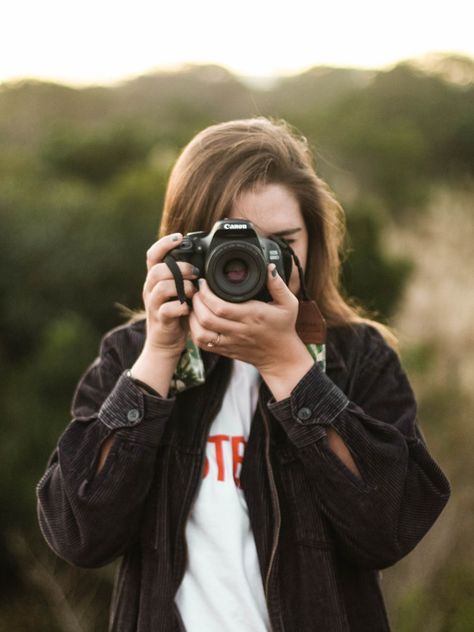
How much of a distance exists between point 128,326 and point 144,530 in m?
0.38

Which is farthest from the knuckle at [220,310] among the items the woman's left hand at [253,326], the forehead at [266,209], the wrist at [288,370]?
the forehead at [266,209]

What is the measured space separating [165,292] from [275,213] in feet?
0.88

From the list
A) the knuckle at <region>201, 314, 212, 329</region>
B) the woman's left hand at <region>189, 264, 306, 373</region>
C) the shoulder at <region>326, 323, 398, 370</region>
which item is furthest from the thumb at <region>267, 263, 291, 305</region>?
the shoulder at <region>326, 323, 398, 370</region>

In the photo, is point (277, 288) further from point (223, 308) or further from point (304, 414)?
point (304, 414)

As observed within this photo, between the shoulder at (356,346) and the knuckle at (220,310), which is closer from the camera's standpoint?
the knuckle at (220,310)

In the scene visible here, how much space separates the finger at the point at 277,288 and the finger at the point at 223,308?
6 cm

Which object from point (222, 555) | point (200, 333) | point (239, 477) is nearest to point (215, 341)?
point (200, 333)

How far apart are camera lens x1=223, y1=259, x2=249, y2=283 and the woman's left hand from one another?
0.04 metres

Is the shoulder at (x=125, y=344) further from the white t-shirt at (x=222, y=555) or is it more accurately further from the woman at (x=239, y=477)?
the white t-shirt at (x=222, y=555)

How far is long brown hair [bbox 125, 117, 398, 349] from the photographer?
4.36 ft

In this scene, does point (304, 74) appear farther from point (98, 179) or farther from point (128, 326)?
point (128, 326)

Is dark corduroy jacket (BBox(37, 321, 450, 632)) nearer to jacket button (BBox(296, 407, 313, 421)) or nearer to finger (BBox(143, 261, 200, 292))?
jacket button (BBox(296, 407, 313, 421))

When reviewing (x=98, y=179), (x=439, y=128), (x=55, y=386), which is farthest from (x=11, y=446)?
(x=439, y=128)

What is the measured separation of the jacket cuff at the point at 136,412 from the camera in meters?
Result: 1.18
